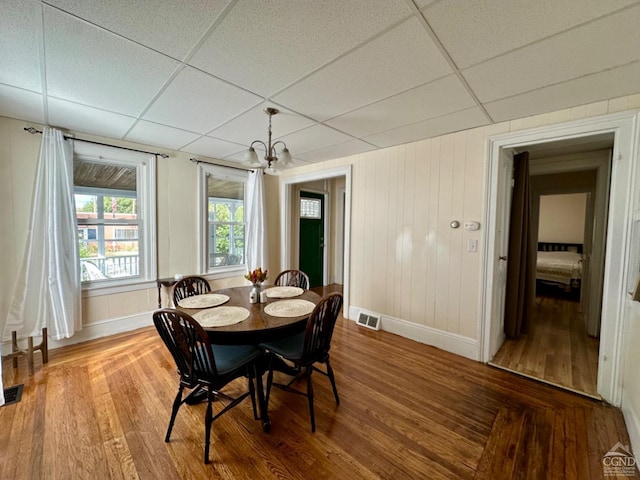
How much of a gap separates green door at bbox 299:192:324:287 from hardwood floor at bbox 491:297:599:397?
3.52 meters

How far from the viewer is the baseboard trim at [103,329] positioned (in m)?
2.83

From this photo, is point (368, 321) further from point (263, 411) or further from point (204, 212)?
point (204, 212)

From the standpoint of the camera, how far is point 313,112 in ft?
7.59

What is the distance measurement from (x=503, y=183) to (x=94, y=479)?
3.78 metres

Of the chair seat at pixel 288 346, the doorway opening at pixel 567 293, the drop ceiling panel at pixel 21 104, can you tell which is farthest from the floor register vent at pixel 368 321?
the drop ceiling panel at pixel 21 104

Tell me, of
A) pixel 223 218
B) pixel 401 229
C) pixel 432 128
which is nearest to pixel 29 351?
pixel 223 218

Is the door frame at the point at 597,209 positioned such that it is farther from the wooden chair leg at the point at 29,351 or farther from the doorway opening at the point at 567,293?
the wooden chair leg at the point at 29,351

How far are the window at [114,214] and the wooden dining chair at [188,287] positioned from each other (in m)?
1.11

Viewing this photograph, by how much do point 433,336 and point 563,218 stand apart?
625 centimetres

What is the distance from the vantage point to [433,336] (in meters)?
2.99

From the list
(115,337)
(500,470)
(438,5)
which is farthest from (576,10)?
(115,337)

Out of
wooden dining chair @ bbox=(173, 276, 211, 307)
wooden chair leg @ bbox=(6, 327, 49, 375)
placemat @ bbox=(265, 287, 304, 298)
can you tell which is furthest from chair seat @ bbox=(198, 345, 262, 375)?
wooden chair leg @ bbox=(6, 327, 49, 375)

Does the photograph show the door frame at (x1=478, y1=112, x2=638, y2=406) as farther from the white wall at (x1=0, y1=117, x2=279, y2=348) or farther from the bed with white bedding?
the white wall at (x1=0, y1=117, x2=279, y2=348)

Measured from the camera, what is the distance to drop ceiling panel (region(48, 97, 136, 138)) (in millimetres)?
2277
